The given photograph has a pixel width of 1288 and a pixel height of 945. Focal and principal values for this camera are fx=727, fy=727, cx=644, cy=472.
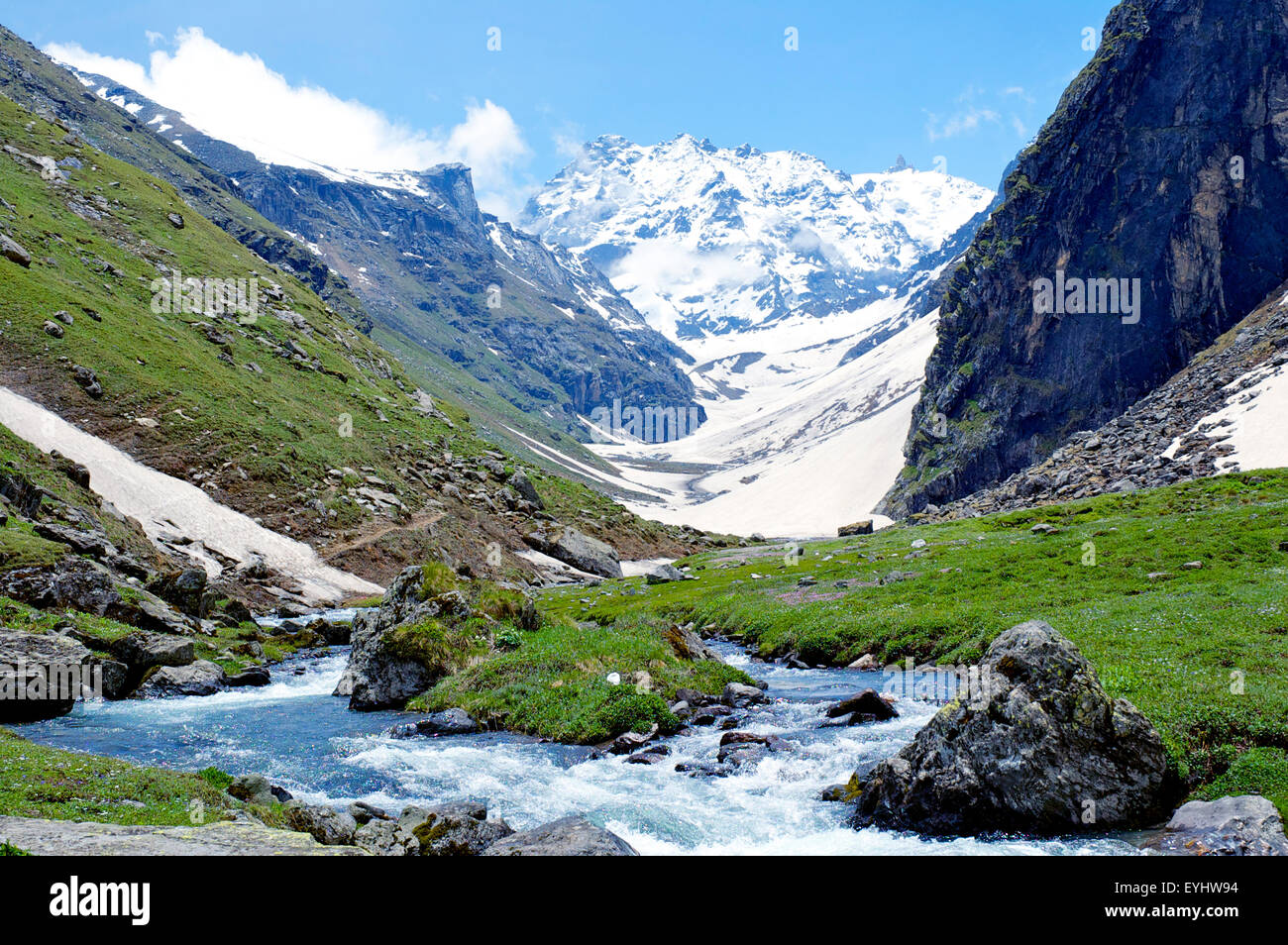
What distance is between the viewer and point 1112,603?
31688 millimetres

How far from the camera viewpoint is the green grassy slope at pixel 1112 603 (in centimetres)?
1691

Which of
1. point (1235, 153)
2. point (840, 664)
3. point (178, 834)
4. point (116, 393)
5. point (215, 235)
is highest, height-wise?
point (1235, 153)

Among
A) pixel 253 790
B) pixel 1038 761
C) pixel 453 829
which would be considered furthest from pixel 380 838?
pixel 1038 761

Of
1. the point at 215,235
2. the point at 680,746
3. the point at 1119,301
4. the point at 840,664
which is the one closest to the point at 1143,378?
the point at 1119,301

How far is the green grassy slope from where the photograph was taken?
16908 millimetres

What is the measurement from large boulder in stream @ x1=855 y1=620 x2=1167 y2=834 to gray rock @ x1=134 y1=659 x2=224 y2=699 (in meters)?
28.4

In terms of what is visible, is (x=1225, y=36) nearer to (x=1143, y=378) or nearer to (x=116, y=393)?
(x=1143, y=378)

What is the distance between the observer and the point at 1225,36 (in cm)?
14375

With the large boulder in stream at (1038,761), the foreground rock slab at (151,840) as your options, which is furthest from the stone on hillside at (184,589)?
the large boulder in stream at (1038,761)

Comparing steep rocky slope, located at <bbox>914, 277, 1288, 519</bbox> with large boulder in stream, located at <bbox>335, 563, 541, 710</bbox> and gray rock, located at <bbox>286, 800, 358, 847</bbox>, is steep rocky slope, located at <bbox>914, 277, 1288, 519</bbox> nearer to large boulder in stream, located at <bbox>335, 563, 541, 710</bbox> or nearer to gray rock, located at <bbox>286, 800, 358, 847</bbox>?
large boulder in stream, located at <bbox>335, 563, 541, 710</bbox>

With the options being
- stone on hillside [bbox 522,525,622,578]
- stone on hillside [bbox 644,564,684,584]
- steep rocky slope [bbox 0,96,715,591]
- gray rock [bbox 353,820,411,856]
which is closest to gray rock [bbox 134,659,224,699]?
gray rock [bbox 353,820,411,856]

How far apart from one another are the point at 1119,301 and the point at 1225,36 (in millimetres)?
53922

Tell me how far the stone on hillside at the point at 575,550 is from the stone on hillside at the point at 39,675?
227 ft
